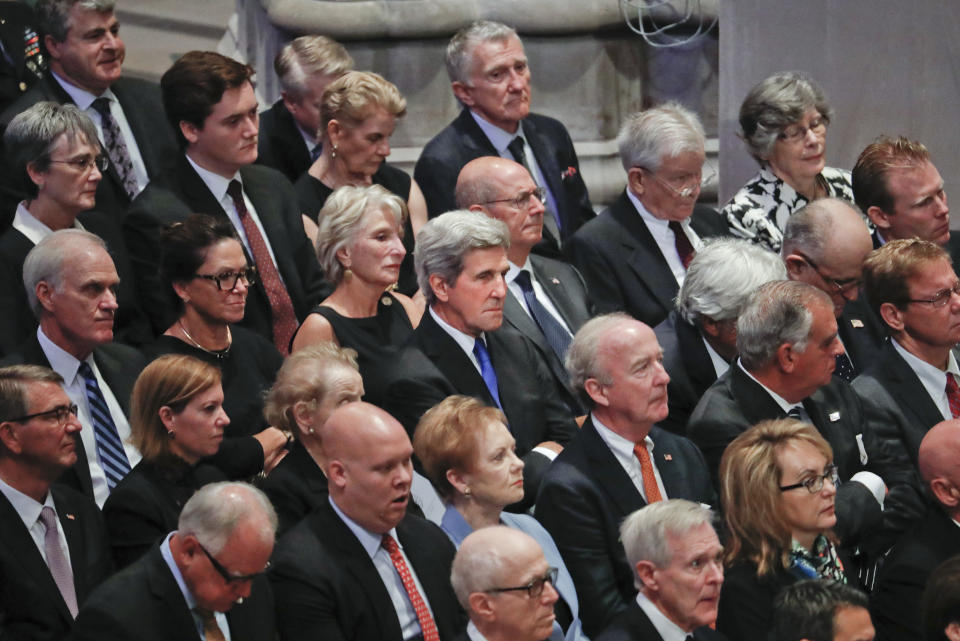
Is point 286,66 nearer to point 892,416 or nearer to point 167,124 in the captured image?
point 167,124

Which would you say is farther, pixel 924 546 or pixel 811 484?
pixel 924 546

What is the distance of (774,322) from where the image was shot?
5301 mm

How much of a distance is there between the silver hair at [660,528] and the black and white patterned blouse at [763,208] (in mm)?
2040

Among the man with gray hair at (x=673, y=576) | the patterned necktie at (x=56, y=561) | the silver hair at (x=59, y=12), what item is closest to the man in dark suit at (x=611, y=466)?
the man with gray hair at (x=673, y=576)

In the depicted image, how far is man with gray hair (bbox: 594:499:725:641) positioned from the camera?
4.55 metres

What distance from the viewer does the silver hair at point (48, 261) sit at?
5.23 meters

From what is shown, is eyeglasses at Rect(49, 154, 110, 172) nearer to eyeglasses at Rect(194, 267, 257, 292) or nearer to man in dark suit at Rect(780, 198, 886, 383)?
eyeglasses at Rect(194, 267, 257, 292)

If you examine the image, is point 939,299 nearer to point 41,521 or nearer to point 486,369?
point 486,369

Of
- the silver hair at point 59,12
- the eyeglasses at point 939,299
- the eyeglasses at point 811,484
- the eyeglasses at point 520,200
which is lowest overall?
the eyeglasses at point 939,299

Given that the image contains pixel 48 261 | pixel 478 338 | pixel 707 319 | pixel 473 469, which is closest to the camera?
pixel 473 469

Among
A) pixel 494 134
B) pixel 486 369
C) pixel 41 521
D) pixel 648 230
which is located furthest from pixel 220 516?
pixel 494 134

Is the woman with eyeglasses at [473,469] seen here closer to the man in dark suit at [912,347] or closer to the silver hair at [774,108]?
the man in dark suit at [912,347]

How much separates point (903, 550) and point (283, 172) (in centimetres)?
278

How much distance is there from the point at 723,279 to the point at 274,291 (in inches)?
55.4
